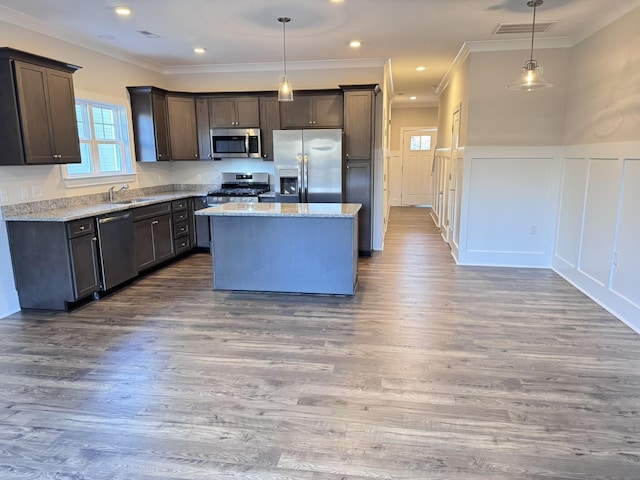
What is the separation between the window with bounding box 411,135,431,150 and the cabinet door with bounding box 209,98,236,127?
274 inches

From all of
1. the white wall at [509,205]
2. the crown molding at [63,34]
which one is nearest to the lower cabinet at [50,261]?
the crown molding at [63,34]

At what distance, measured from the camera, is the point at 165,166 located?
6645mm

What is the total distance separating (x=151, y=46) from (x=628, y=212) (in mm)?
5509

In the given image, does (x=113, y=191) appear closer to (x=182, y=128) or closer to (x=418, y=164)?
(x=182, y=128)

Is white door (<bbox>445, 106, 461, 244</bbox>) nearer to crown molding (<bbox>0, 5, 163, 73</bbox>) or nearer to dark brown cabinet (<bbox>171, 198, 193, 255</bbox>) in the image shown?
dark brown cabinet (<bbox>171, 198, 193, 255</bbox>)

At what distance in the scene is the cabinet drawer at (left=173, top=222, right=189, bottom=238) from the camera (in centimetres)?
586

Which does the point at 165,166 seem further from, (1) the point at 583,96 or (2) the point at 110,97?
(1) the point at 583,96

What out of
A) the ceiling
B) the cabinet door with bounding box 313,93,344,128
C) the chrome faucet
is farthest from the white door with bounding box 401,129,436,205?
the chrome faucet

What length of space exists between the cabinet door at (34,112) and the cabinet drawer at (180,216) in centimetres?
198

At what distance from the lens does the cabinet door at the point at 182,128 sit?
6.18m

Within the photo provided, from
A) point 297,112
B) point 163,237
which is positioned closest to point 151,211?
point 163,237

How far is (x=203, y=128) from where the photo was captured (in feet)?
21.0

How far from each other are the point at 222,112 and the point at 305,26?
230 cm

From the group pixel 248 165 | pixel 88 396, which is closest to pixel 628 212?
pixel 88 396
